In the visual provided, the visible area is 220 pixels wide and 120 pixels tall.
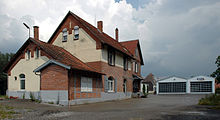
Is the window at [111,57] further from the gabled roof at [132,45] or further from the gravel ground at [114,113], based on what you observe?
the gravel ground at [114,113]

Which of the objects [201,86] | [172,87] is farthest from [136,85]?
[201,86]

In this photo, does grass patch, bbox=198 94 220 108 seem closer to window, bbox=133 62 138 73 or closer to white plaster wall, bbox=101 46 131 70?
white plaster wall, bbox=101 46 131 70

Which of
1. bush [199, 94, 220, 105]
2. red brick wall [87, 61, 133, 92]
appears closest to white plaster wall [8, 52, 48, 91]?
red brick wall [87, 61, 133, 92]

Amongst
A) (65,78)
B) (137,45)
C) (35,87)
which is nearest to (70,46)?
(35,87)

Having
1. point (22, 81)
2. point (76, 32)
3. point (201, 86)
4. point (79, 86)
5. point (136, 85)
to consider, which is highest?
point (76, 32)

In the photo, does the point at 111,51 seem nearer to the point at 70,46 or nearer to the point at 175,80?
the point at 70,46

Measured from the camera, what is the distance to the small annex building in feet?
135

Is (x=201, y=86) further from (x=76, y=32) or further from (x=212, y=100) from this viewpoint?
(x=76, y=32)

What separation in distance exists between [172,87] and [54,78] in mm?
34704

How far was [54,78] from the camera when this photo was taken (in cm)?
1552

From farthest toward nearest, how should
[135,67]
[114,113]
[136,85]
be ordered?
[135,67]
[136,85]
[114,113]

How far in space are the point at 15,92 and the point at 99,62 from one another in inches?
347

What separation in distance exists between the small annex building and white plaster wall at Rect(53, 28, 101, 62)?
29133 mm

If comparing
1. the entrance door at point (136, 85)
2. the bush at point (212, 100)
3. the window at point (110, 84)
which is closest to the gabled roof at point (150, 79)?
the entrance door at point (136, 85)
